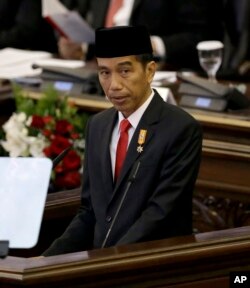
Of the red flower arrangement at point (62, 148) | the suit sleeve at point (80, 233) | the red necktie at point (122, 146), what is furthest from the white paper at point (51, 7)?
the red necktie at point (122, 146)

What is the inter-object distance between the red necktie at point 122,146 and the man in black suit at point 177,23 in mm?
2829

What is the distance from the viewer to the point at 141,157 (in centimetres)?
302

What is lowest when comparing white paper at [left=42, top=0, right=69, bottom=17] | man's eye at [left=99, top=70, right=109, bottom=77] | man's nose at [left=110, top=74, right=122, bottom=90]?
white paper at [left=42, top=0, right=69, bottom=17]

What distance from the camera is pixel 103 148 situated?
3.14 m

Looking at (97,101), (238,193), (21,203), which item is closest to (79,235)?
(21,203)

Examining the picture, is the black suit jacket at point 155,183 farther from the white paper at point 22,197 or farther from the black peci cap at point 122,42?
the white paper at point 22,197

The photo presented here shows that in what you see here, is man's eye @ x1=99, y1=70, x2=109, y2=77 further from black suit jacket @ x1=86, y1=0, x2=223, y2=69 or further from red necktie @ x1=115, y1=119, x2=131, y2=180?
black suit jacket @ x1=86, y1=0, x2=223, y2=69

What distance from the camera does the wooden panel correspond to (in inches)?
104

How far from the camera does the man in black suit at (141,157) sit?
2967 millimetres

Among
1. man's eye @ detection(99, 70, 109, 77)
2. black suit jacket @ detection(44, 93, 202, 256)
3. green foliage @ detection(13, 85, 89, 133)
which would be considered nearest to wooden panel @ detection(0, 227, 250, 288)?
black suit jacket @ detection(44, 93, 202, 256)

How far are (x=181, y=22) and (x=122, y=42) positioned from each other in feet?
10.8

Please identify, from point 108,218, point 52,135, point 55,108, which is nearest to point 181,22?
point 55,108

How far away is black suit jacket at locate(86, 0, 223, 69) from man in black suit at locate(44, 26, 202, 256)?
9.65 ft

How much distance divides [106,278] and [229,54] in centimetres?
395
